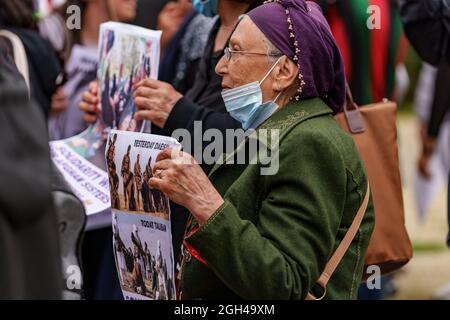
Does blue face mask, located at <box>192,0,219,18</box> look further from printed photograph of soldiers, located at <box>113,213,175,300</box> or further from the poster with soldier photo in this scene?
printed photograph of soldiers, located at <box>113,213,175,300</box>

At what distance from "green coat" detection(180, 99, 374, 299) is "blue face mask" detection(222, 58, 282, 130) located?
0.07 meters

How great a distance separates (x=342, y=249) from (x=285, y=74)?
563 mm

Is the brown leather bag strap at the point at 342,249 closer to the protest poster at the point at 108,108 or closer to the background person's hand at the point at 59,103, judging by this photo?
the protest poster at the point at 108,108

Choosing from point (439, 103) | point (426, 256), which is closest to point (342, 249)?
point (439, 103)

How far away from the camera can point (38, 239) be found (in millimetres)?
2293

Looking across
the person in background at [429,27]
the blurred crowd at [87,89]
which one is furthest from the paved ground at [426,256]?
the person in background at [429,27]

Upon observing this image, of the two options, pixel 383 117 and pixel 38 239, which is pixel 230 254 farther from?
pixel 383 117

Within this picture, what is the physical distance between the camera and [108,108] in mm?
4469

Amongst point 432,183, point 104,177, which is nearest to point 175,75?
point 104,177

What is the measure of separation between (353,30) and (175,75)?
1.62 meters

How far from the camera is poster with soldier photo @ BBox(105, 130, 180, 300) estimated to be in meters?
3.54

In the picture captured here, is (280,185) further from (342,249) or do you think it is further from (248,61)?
(248,61)

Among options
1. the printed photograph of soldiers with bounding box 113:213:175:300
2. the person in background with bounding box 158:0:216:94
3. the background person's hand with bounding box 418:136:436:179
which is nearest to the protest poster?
the person in background with bounding box 158:0:216:94

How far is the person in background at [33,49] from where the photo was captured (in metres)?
5.10
